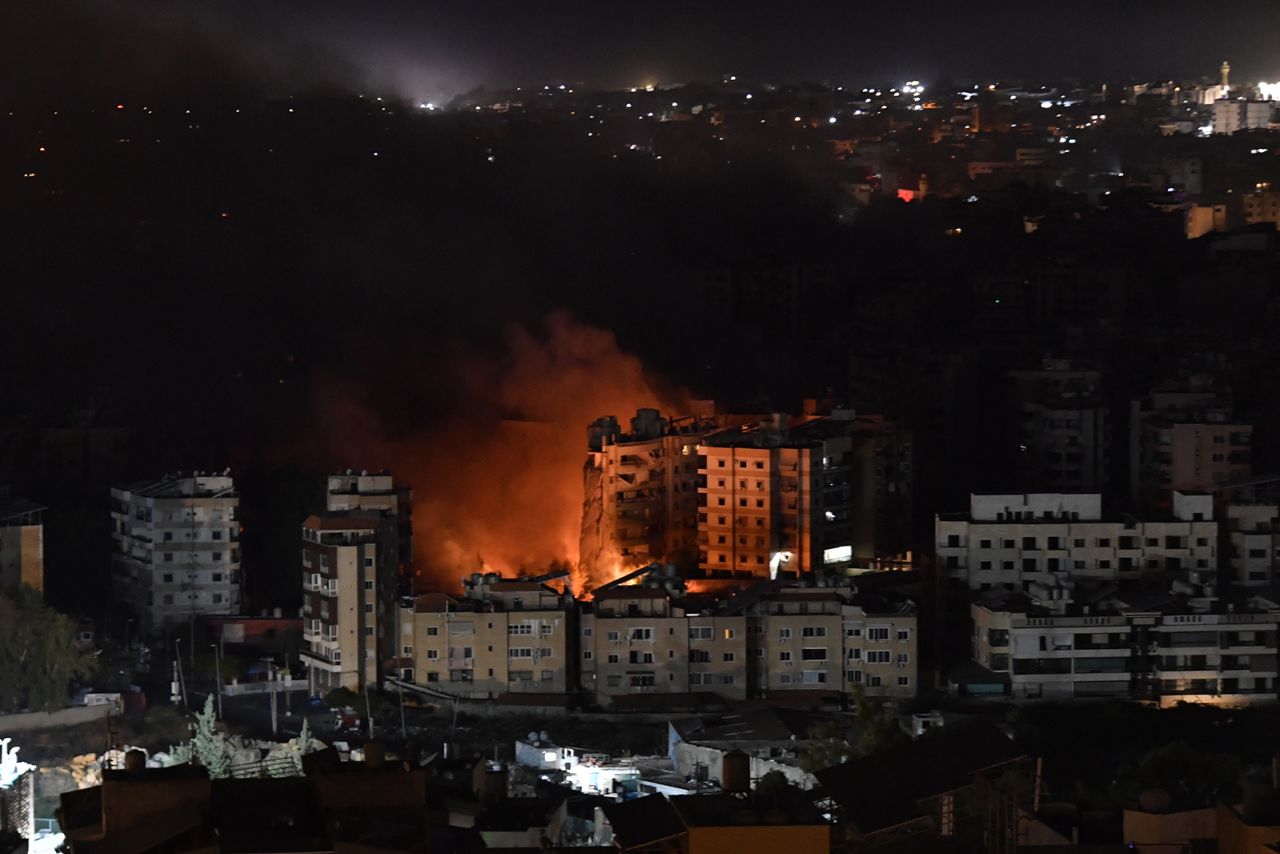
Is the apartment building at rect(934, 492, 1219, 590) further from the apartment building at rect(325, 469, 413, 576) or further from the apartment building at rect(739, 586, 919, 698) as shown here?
the apartment building at rect(325, 469, 413, 576)

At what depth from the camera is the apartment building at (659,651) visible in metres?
14.1

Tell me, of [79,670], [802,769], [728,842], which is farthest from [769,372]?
[728,842]

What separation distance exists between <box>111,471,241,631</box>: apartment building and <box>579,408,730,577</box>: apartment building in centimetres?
184

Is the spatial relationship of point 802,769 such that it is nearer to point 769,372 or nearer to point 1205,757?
point 1205,757

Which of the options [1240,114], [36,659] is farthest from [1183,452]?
[1240,114]

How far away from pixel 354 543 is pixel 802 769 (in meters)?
3.40

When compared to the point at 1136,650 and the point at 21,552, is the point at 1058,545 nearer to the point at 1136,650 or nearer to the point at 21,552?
the point at 1136,650

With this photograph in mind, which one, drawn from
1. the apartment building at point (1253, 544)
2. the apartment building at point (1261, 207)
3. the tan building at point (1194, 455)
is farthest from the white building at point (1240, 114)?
the apartment building at point (1253, 544)

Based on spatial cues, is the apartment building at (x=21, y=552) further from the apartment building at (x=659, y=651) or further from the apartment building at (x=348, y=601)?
the apartment building at (x=659, y=651)

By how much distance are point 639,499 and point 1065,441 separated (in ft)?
11.4

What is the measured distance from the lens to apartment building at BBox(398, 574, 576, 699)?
46.1 ft

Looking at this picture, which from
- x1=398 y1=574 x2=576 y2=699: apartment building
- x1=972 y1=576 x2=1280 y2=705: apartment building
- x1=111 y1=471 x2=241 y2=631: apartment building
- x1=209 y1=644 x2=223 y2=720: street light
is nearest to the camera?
x1=209 y1=644 x2=223 y2=720: street light

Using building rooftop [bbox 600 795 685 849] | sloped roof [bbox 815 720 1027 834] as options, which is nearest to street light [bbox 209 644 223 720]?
sloped roof [bbox 815 720 1027 834]

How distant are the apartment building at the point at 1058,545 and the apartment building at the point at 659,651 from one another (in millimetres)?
1485
